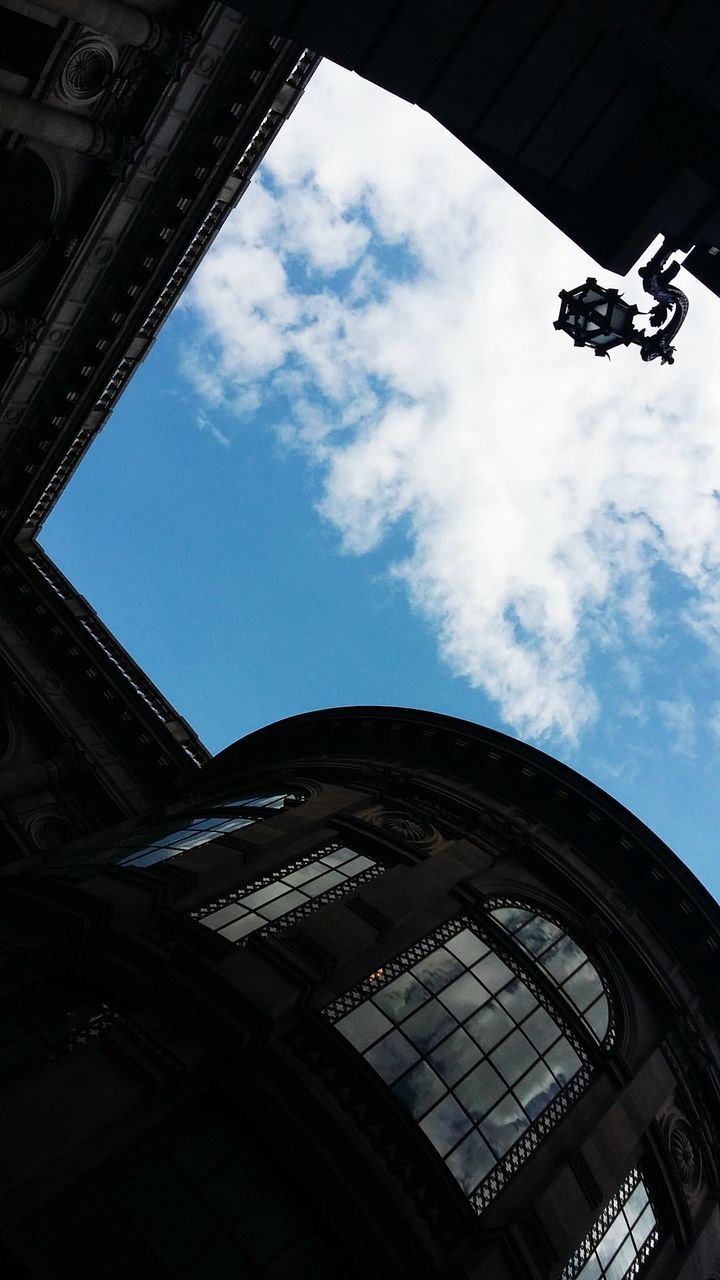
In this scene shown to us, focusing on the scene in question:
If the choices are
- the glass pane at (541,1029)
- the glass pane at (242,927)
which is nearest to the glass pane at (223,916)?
the glass pane at (242,927)

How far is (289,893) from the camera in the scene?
15.8 metres

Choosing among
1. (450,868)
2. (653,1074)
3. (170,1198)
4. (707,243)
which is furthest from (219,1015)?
(707,243)

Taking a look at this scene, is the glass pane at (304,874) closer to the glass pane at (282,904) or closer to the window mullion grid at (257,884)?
the window mullion grid at (257,884)

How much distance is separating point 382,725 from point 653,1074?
1155 cm

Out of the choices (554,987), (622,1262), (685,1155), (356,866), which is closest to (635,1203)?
(622,1262)

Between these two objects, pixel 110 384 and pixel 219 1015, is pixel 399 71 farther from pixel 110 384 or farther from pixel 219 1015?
pixel 110 384

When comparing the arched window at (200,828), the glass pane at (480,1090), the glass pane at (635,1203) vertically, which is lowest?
the glass pane at (635,1203)

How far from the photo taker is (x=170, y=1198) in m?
10.6

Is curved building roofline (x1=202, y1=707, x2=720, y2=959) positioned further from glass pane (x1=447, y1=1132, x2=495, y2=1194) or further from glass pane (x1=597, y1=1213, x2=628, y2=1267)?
glass pane (x1=447, y1=1132, x2=495, y2=1194)

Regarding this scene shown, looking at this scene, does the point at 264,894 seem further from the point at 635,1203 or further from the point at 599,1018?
the point at 635,1203

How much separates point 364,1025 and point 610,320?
1153 centimetres

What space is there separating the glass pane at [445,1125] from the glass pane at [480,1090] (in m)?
0.22

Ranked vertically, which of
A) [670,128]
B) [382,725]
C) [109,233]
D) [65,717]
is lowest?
[670,128]

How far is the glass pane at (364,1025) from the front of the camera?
42.9 feet
